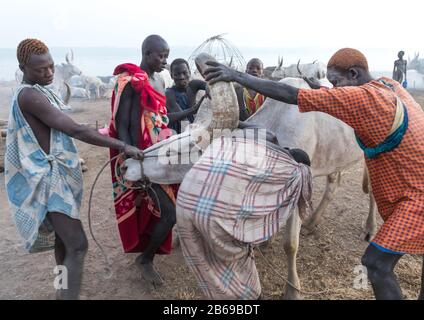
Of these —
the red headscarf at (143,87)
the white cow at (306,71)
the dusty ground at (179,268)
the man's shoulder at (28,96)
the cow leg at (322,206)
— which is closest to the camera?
the man's shoulder at (28,96)

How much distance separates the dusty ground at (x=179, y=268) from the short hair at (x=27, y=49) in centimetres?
186

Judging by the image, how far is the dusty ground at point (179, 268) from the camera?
119 inches

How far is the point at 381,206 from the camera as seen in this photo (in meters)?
2.16

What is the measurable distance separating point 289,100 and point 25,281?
2747mm

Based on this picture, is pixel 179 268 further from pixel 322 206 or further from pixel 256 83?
pixel 256 83

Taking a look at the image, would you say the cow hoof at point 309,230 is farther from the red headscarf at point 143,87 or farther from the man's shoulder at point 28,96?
the man's shoulder at point 28,96

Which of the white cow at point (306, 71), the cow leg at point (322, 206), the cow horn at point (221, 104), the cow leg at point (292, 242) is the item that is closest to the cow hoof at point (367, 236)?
the cow leg at point (322, 206)

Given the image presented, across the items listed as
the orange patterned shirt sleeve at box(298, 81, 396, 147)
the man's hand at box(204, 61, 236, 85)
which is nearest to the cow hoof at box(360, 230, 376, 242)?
the orange patterned shirt sleeve at box(298, 81, 396, 147)

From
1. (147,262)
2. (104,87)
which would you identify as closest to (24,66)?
(147,262)

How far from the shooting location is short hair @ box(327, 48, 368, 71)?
81.3 inches

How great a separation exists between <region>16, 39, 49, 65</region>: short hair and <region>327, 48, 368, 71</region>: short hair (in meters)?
1.75

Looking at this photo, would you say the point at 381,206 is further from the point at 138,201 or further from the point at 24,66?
the point at 24,66

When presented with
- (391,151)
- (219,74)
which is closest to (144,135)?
(219,74)

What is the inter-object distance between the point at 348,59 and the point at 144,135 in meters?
1.53
